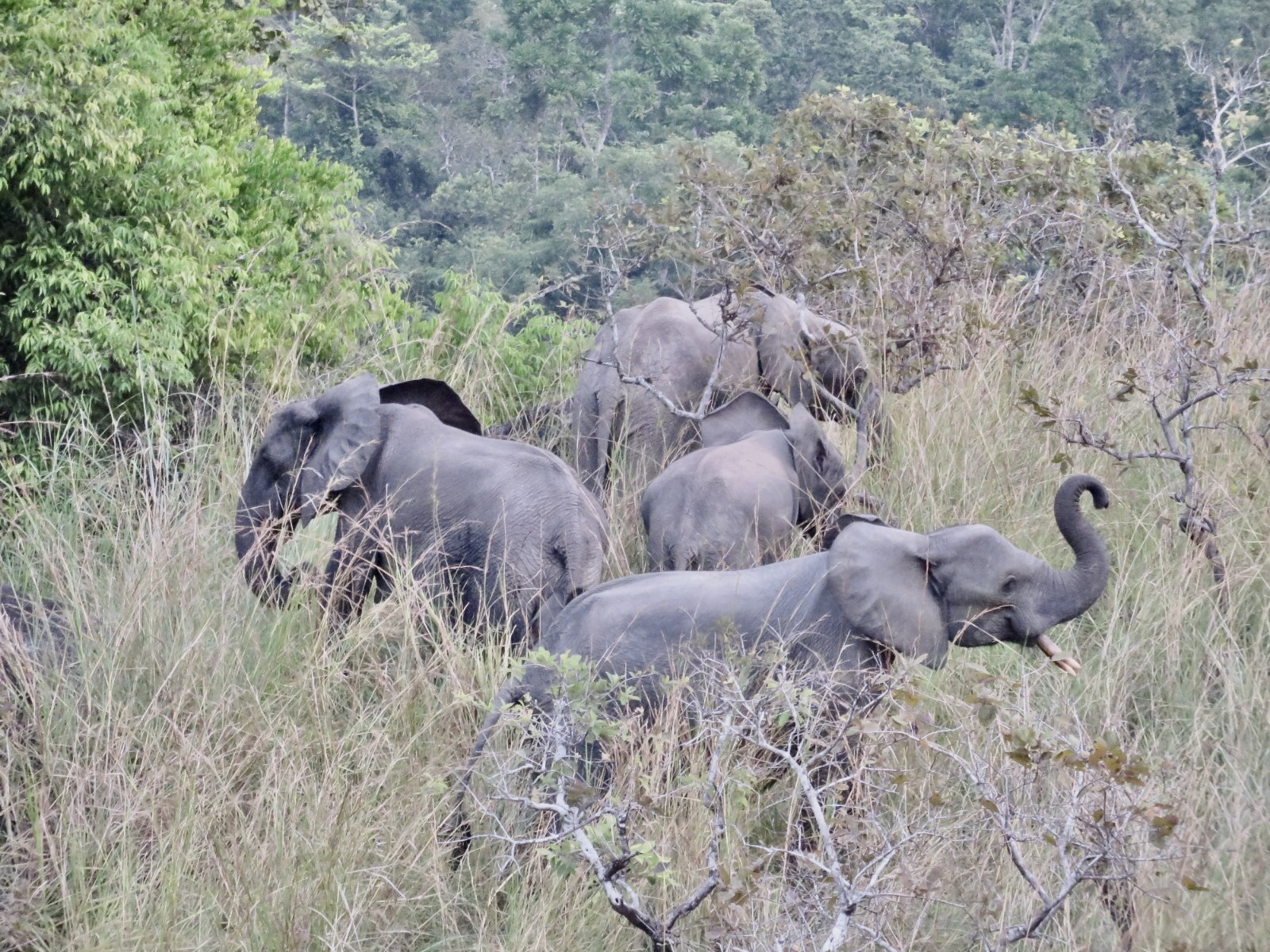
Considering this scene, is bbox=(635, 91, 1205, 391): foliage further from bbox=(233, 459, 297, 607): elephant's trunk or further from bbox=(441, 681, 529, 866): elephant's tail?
bbox=(441, 681, 529, 866): elephant's tail

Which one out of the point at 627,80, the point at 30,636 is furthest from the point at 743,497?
the point at 627,80

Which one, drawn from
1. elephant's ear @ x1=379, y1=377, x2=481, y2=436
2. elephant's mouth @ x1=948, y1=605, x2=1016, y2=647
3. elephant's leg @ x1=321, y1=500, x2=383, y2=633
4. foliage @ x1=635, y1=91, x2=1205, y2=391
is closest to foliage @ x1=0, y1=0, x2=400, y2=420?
elephant's ear @ x1=379, y1=377, x2=481, y2=436

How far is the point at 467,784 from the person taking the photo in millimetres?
4258

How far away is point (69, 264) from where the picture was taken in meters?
7.45

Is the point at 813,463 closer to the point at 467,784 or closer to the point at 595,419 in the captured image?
the point at 595,419

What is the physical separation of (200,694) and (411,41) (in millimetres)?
30216

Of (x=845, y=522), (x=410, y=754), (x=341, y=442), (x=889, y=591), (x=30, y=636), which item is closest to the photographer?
(x=889, y=591)

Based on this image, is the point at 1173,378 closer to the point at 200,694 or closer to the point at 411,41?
the point at 200,694

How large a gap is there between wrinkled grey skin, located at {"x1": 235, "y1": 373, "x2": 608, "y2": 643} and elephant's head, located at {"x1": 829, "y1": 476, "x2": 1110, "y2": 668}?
1.27m

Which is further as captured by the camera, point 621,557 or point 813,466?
point 621,557

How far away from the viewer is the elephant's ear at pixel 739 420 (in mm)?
6379

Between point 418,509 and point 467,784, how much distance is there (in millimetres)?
1501

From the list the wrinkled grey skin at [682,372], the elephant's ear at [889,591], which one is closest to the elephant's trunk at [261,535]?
the wrinkled grey skin at [682,372]

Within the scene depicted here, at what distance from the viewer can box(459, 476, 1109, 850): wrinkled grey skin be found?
13.9 ft
